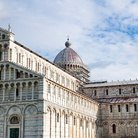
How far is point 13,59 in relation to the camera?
144ft

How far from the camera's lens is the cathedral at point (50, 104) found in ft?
133

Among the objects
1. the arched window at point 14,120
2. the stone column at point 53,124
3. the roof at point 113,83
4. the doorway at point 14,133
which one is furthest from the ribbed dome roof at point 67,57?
the doorway at point 14,133

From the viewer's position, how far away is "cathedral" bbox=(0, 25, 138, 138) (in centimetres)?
4066

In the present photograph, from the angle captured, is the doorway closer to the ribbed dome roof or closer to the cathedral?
the cathedral

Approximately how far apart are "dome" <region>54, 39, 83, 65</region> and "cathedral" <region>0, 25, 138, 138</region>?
10190 millimetres

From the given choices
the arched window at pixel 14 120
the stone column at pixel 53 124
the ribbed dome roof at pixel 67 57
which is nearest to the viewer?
the arched window at pixel 14 120

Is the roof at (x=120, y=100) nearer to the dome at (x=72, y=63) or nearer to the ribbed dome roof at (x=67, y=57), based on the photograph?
the dome at (x=72, y=63)

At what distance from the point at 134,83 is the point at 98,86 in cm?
837

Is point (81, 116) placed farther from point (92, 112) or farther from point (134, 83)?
point (134, 83)

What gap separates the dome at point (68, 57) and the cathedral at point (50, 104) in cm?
1019

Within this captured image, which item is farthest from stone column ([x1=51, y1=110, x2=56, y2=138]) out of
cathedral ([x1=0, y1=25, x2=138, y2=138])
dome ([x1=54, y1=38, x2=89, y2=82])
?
dome ([x1=54, y1=38, x2=89, y2=82])

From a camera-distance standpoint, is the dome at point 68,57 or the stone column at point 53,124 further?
the dome at point 68,57

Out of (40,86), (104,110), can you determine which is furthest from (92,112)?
(40,86)

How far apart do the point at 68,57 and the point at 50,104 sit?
38295 mm
